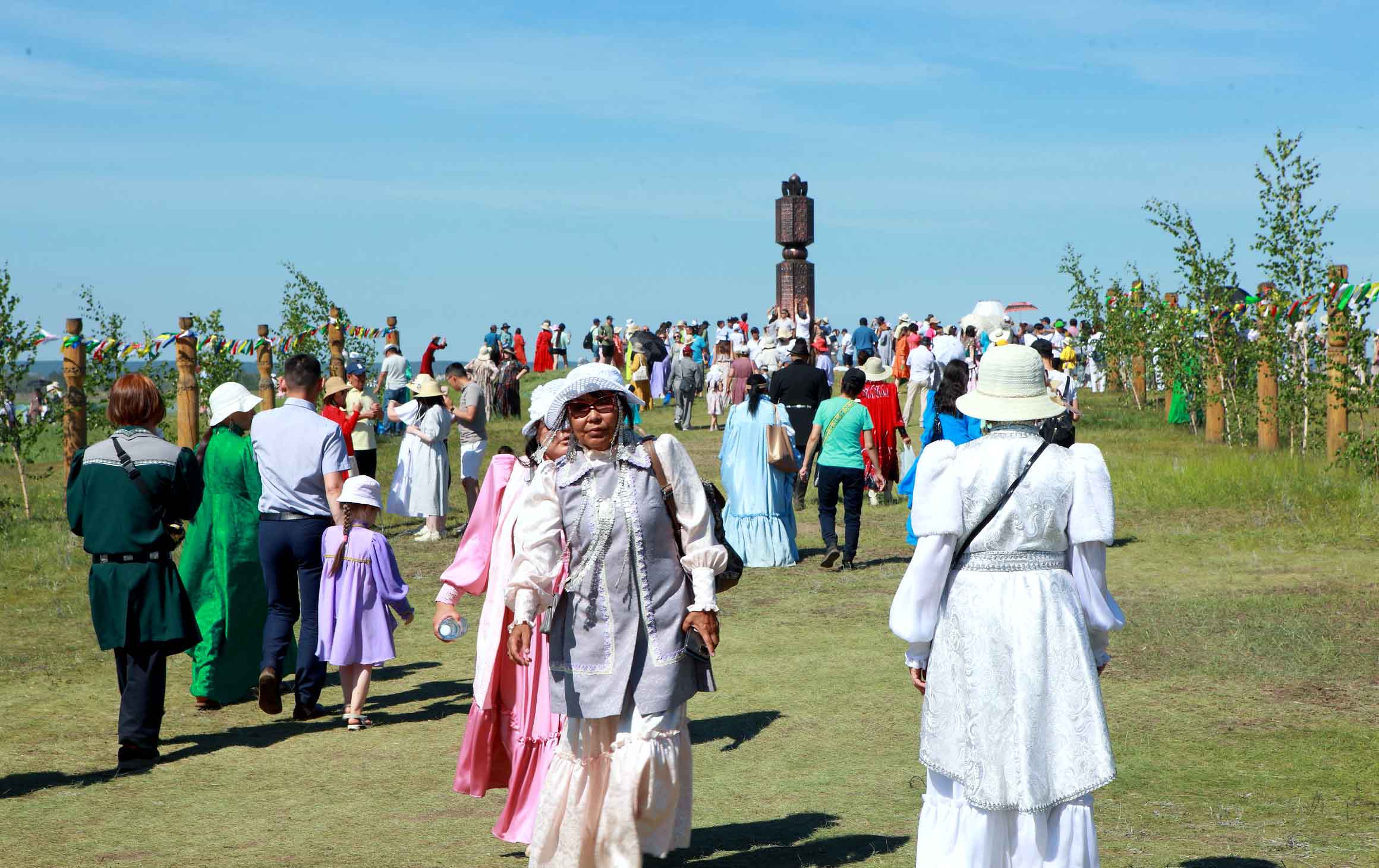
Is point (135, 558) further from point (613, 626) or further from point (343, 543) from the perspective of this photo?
point (613, 626)

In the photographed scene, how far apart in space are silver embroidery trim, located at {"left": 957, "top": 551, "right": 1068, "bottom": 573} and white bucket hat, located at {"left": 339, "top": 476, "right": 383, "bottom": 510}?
4.25 meters

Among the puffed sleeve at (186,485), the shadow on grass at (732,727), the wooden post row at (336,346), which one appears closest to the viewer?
the puffed sleeve at (186,485)

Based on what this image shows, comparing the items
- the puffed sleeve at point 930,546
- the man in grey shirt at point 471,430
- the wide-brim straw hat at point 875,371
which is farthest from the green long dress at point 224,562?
the wide-brim straw hat at point 875,371

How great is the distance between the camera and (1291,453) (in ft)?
61.8

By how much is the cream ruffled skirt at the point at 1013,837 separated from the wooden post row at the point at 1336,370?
14.2 m

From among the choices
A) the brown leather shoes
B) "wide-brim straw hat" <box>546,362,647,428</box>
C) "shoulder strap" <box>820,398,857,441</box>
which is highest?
"wide-brim straw hat" <box>546,362,647,428</box>

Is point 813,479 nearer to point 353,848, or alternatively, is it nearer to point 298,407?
point 298,407

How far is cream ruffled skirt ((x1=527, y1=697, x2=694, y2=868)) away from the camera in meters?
5.10

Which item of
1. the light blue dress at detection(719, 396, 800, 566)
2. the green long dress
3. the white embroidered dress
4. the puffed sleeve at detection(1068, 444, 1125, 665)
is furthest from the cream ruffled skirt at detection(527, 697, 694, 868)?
the light blue dress at detection(719, 396, 800, 566)

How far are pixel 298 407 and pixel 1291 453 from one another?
47.3 ft

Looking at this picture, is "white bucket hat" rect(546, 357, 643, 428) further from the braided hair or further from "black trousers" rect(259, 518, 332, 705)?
"black trousers" rect(259, 518, 332, 705)

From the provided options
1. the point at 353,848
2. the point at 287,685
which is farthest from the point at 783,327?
the point at 353,848

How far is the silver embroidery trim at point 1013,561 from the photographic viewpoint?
4523 mm

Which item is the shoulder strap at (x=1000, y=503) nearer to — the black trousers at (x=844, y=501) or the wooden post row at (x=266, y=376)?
the black trousers at (x=844, y=501)
